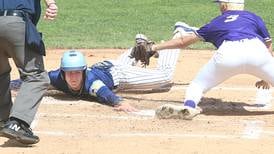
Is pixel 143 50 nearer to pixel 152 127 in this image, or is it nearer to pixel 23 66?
pixel 152 127

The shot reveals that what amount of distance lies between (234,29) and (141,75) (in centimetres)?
157

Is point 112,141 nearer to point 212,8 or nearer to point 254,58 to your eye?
point 254,58

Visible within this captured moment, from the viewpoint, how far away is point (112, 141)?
5.62 m

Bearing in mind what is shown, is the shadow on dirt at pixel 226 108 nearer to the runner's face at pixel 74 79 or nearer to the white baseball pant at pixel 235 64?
the white baseball pant at pixel 235 64

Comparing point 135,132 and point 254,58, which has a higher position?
point 254,58

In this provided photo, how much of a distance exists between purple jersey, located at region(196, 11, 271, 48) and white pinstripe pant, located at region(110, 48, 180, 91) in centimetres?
124

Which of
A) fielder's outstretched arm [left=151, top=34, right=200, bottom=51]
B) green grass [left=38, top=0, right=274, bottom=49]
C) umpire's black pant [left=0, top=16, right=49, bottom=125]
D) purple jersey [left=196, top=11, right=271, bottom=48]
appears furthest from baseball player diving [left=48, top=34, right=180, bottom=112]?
green grass [left=38, top=0, right=274, bottom=49]

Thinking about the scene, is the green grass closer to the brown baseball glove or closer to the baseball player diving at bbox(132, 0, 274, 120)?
the brown baseball glove

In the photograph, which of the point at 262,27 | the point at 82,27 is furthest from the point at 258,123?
the point at 82,27

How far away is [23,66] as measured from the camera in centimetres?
537

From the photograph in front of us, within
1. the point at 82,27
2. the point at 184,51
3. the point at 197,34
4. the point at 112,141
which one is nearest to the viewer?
the point at 112,141

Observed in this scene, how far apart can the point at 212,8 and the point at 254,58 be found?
37.9 ft

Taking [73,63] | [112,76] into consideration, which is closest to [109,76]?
[112,76]

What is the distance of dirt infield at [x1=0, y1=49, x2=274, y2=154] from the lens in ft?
17.7
